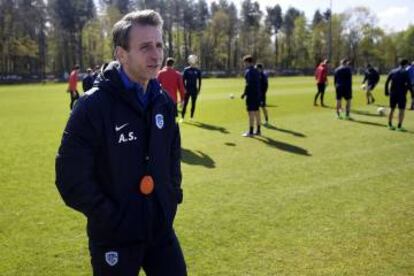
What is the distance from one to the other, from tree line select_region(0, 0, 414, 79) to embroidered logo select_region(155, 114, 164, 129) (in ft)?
252

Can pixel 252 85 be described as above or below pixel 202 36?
below

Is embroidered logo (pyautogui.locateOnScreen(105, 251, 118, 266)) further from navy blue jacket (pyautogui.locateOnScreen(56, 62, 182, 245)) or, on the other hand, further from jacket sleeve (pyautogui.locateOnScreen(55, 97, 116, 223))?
jacket sleeve (pyautogui.locateOnScreen(55, 97, 116, 223))

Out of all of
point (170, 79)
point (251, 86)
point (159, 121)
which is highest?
point (170, 79)

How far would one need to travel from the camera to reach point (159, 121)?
2.93 meters

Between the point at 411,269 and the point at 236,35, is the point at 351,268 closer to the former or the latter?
the point at 411,269

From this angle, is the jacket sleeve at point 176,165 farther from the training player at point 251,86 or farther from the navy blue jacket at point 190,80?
the navy blue jacket at point 190,80

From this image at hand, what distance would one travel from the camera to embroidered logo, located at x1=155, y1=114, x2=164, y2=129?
2908mm

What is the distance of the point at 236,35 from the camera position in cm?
10506

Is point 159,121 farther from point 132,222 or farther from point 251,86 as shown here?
point 251,86

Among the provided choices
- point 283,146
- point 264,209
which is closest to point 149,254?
point 264,209

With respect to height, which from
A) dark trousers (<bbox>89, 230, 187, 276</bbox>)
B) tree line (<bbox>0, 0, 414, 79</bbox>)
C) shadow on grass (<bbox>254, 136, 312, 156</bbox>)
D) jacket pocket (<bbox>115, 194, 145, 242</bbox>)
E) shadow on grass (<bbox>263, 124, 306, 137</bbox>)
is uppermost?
tree line (<bbox>0, 0, 414, 79</bbox>)

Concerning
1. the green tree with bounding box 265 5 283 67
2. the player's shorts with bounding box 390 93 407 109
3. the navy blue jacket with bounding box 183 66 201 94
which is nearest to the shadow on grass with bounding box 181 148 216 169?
the navy blue jacket with bounding box 183 66 201 94

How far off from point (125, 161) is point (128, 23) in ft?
2.66

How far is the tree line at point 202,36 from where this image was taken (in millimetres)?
83875
